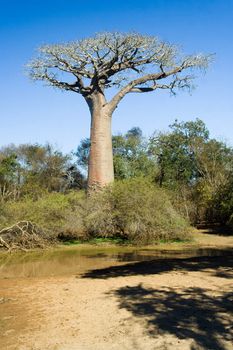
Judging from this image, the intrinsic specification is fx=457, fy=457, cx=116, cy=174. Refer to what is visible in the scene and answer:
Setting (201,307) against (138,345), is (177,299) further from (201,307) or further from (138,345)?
(138,345)

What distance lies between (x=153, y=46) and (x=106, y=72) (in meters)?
1.96

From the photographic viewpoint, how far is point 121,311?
5.32 metres

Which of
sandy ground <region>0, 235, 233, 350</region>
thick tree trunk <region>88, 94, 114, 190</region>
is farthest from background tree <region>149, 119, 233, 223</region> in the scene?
sandy ground <region>0, 235, 233, 350</region>

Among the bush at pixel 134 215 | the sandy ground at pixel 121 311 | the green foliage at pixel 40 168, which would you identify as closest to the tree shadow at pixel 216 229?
the bush at pixel 134 215

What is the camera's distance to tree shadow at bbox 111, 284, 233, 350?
14.0 ft

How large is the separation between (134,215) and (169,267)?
516 cm

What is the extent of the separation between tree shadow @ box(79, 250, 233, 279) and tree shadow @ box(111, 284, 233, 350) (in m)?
1.58

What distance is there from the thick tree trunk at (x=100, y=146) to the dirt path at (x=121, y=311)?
7.95 m

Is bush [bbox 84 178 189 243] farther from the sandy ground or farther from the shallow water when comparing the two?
the sandy ground

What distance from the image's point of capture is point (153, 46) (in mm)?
16625

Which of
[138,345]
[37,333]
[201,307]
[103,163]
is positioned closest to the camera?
[138,345]

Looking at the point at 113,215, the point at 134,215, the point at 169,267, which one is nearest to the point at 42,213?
the point at 113,215

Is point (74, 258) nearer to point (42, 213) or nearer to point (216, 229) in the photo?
point (42, 213)

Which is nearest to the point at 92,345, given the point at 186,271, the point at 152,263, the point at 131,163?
the point at 186,271
